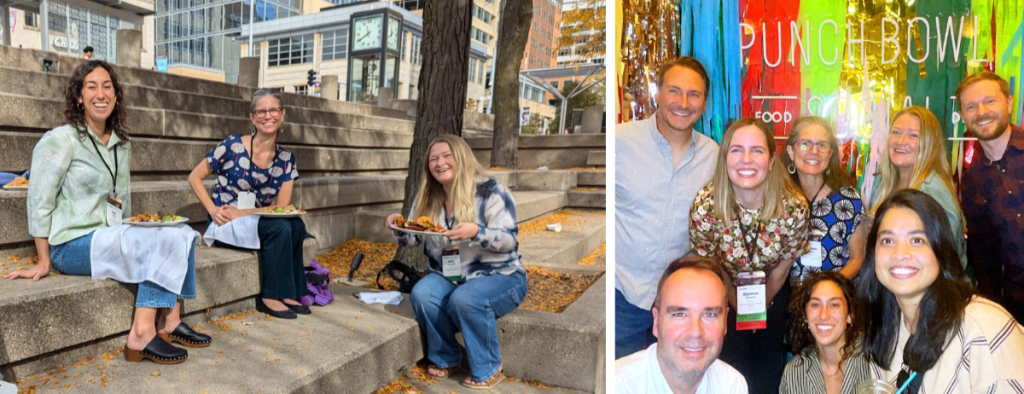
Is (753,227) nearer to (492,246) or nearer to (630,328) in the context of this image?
(630,328)

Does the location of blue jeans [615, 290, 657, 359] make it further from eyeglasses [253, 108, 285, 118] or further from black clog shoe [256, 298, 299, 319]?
eyeglasses [253, 108, 285, 118]

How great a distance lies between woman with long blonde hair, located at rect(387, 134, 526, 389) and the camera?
314 centimetres

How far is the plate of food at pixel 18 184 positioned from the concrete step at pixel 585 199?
669cm

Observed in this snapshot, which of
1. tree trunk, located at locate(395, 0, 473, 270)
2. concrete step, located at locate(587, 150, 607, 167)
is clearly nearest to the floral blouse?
tree trunk, located at locate(395, 0, 473, 270)

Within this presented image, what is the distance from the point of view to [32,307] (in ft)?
7.29

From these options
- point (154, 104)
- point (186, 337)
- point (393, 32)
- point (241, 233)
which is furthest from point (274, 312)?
point (393, 32)

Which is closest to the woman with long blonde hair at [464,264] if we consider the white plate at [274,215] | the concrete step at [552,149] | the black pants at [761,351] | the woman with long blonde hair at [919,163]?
the white plate at [274,215]

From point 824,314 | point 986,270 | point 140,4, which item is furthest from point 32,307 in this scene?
point 140,4

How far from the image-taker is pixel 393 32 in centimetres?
1894

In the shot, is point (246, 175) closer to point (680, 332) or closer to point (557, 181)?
point (680, 332)

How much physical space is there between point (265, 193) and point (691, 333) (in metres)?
2.99

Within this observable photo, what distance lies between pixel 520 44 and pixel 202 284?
24.7ft

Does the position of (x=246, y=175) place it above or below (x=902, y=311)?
above

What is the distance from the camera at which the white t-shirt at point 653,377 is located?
1.29m
